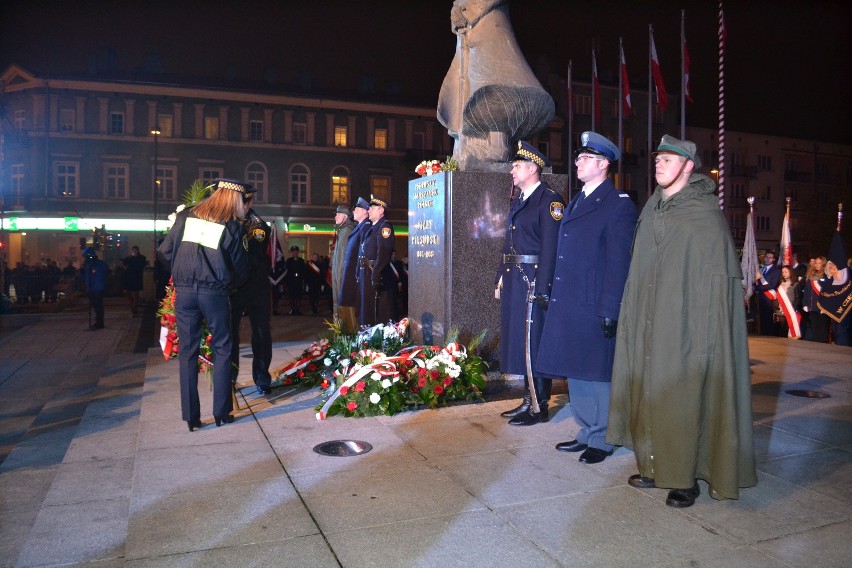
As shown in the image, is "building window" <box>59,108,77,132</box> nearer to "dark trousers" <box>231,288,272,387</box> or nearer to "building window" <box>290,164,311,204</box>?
"building window" <box>290,164,311,204</box>

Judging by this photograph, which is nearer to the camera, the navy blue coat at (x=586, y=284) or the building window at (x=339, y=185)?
the navy blue coat at (x=586, y=284)

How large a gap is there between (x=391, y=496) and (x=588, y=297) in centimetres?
198

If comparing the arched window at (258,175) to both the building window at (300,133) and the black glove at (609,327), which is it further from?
the black glove at (609,327)

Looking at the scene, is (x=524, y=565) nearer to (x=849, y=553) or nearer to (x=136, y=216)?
(x=849, y=553)

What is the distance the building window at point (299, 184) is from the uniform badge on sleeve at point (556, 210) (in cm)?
4803

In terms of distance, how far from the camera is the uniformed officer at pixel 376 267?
9562 millimetres

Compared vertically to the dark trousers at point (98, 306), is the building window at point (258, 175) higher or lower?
higher

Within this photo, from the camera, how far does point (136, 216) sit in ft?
163

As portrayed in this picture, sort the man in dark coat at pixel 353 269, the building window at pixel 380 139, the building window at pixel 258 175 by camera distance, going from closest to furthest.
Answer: the man in dark coat at pixel 353 269 → the building window at pixel 258 175 → the building window at pixel 380 139

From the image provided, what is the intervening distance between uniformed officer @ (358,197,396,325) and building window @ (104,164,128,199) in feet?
145

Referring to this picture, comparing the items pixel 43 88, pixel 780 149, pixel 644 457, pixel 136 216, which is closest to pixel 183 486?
pixel 644 457

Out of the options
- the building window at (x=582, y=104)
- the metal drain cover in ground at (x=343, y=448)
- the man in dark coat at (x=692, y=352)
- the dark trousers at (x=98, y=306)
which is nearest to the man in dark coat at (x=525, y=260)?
the metal drain cover in ground at (x=343, y=448)

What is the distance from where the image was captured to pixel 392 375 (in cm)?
662

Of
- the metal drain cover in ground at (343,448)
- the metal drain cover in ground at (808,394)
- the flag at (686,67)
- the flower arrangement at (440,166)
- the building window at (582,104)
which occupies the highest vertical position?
the building window at (582,104)
